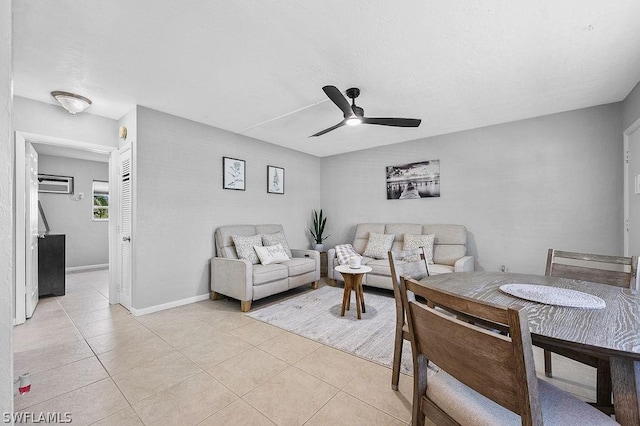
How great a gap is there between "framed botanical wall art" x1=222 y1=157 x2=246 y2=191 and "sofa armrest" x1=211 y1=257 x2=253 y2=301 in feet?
3.76

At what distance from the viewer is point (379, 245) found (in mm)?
4426

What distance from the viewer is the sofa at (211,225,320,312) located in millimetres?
3281

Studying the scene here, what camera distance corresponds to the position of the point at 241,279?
327 centimetres

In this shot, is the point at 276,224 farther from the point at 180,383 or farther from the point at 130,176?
the point at 180,383

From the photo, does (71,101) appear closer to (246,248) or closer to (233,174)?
(233,174)

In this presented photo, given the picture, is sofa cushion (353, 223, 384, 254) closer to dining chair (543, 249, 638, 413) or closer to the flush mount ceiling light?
dining chair (543, 249, 638, 413)

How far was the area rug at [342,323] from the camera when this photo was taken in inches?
90.8

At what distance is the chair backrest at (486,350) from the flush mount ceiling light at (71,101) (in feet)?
12.4

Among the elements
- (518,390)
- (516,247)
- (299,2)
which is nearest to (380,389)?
(518,390)

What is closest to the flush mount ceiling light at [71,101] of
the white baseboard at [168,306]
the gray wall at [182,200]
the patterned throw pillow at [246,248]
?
the gray wall at [182,200]

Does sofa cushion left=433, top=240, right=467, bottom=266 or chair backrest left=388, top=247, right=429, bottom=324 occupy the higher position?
chair backrest left=388, top=247, right=429, bottom=324

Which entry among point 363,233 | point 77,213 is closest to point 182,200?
point 363,233

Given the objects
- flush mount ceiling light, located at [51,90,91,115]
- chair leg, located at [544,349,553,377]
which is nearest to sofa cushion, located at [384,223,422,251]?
chair leg, located at [544,349,553,377]

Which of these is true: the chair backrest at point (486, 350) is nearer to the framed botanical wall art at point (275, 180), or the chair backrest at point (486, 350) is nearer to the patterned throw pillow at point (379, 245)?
the patterned throw pillow at point (379, 245)
